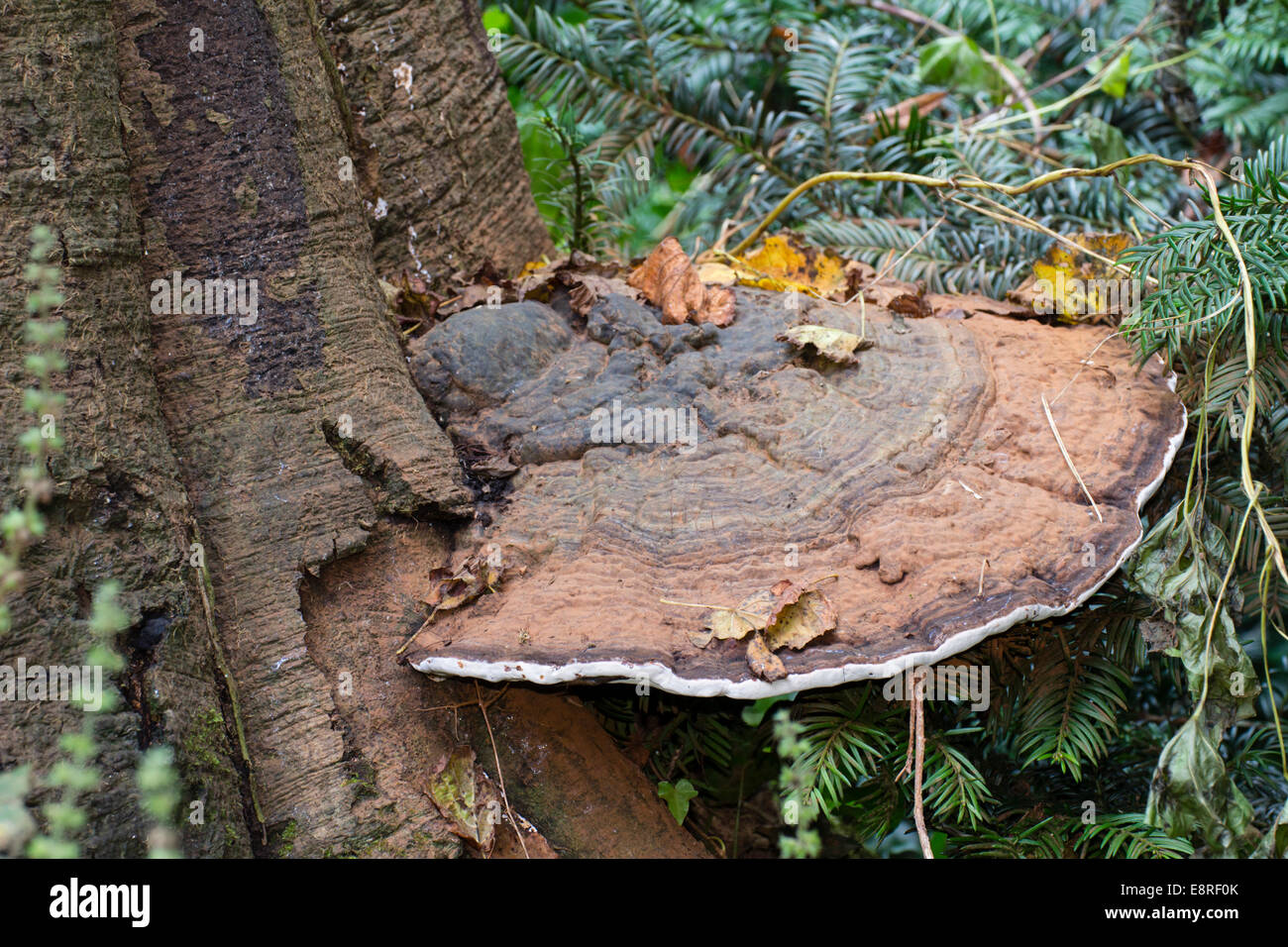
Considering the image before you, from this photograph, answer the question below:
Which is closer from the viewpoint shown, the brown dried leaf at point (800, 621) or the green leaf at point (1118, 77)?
the brown dried leaf at point (800, 621)

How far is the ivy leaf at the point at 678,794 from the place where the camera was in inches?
89.7

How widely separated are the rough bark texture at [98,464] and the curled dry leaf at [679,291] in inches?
51.1

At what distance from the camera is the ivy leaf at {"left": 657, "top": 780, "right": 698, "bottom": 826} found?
89.7 inches

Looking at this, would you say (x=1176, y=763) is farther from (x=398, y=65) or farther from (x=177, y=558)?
(x=398, y=65)

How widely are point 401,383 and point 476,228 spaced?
3.07 ft

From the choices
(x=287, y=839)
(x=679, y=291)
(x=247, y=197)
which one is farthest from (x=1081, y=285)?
(x=287, y=839)

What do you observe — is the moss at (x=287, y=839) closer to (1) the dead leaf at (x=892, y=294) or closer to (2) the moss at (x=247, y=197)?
(2) the moss at (x=247, y=197)

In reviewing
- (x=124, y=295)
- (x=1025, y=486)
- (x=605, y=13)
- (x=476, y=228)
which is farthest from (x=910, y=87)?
(x=124, y=295)

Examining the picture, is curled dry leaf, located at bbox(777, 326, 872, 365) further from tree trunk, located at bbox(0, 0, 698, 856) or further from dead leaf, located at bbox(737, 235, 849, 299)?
tree trunk, located at bbox(0, 0, 698, 856)

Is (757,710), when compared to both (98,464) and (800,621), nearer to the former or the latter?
(800,621)

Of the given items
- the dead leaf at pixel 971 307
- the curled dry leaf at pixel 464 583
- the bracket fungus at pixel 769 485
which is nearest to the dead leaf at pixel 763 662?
the bracket fungus at pixel 769 485

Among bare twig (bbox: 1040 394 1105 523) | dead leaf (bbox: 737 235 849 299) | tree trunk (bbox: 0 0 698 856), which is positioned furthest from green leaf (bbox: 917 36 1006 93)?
tree trunk (bbox: 0 0 698 856)

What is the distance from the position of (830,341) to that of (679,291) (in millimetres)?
465

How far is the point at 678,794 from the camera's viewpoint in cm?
230
